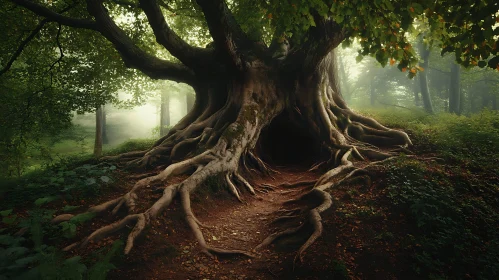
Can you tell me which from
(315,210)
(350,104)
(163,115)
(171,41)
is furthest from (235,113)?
(350,104)

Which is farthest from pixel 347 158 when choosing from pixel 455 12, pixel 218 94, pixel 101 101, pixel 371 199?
pixel 101 101

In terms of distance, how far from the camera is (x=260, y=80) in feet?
29.6

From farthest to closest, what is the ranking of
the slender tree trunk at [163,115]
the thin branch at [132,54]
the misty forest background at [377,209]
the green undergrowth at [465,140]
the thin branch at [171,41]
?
1. the slender tree trunk at [163,115]
2. the thin branch at [132,54]
3. the thin branch at [171,41]
4. the green undergrowth at [465,140]
5. the misty forest background at [377,209]

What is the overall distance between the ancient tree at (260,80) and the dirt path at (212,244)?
205 millimetres

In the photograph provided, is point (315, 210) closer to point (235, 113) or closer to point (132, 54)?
point (235, 113)

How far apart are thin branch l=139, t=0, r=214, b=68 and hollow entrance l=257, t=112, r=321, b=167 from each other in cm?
317

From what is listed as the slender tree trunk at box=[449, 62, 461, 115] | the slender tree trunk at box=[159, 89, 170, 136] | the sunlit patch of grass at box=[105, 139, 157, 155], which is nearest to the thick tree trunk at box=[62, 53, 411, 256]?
the sunlit patch of grass at box=[105, 139, 157, 155]

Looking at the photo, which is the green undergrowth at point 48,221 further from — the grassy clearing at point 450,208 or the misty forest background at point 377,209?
the grassy clearing at point 450,208

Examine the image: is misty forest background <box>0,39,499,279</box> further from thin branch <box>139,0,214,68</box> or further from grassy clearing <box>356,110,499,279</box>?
thin branch <box>139,0,214,68</box>

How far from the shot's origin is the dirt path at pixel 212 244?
3482mm

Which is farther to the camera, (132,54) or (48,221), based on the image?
(132,54)

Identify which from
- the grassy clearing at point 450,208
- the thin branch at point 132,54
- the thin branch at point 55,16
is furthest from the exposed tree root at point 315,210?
the thin branch at point 55,16

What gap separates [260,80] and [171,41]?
3160mm

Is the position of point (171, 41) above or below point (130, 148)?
above
